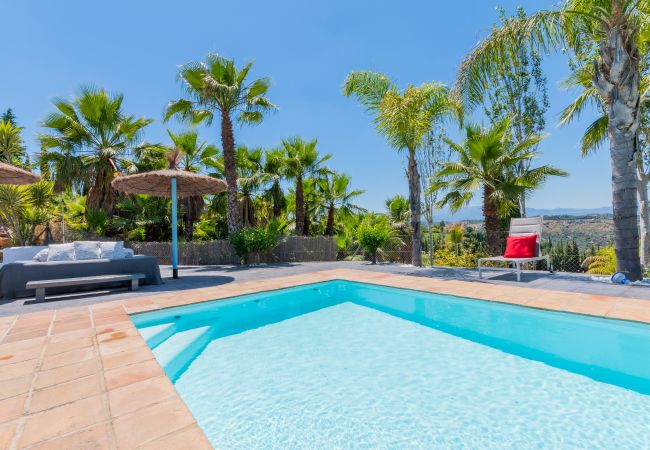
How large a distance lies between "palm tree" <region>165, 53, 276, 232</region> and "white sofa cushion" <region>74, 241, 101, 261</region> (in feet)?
18.1

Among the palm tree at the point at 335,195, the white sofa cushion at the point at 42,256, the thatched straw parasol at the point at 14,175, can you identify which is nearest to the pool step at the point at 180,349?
the white sofa cushion at the point at 42,256

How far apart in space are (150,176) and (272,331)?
5999 mm

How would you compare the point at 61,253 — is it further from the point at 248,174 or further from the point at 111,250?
the point at 248,174

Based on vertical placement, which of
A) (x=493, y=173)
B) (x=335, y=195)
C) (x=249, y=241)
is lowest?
(x=249, y=241)

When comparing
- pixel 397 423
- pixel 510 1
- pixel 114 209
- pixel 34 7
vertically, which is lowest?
pixel 397 423

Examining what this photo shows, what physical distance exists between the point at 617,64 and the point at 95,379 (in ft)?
31.8

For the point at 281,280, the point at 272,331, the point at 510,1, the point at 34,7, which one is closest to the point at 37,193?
the point at 34,7

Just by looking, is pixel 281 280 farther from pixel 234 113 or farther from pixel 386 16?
pixel 386 16

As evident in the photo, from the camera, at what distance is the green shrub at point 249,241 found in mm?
11742

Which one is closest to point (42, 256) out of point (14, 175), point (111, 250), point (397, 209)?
point (111, 250)

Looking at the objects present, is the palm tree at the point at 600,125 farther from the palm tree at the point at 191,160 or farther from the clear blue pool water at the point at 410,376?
the palm tree at the point at 191,160

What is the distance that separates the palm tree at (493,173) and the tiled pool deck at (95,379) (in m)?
4.95

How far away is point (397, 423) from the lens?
8.63 feet

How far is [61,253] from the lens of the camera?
6.98 metres
